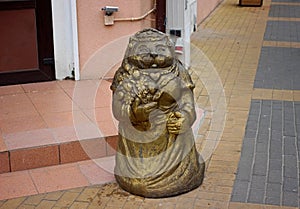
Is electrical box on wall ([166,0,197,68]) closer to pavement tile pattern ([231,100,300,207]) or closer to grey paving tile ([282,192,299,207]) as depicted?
pavement tile pattern ([231,100,300,207])

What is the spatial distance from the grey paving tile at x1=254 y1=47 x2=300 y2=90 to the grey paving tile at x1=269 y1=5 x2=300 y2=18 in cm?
451

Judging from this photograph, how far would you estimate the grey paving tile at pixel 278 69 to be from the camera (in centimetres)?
718

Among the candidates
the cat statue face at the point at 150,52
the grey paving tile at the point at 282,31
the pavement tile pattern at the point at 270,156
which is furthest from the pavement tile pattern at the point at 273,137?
the cat statue face at the point at 150,52

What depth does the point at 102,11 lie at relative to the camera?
627 centimetres

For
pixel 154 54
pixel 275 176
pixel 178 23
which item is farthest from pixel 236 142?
pixel 178 23

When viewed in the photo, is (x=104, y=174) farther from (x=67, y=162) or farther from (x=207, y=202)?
(x=207, y=202)

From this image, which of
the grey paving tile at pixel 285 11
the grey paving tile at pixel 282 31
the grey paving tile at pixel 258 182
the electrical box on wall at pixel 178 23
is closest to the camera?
the grey paving tile at pixel 258 182

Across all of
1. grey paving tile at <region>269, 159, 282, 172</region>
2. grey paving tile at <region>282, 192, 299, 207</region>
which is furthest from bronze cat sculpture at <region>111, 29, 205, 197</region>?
grey paving tile at <region>269, 159, 282, 172</region>

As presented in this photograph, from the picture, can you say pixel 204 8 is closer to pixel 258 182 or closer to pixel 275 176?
pixel 275 176

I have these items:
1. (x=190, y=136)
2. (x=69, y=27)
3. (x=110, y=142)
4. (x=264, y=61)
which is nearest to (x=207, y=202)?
(x=190, y=136)

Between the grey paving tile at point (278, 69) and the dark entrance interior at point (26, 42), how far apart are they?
2822 mm

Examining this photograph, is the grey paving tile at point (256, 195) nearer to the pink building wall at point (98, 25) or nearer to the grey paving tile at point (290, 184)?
the grey paving tile at point (290, 184)

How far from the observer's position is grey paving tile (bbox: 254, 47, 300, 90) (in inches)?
283

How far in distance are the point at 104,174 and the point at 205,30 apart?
713 centimetres
